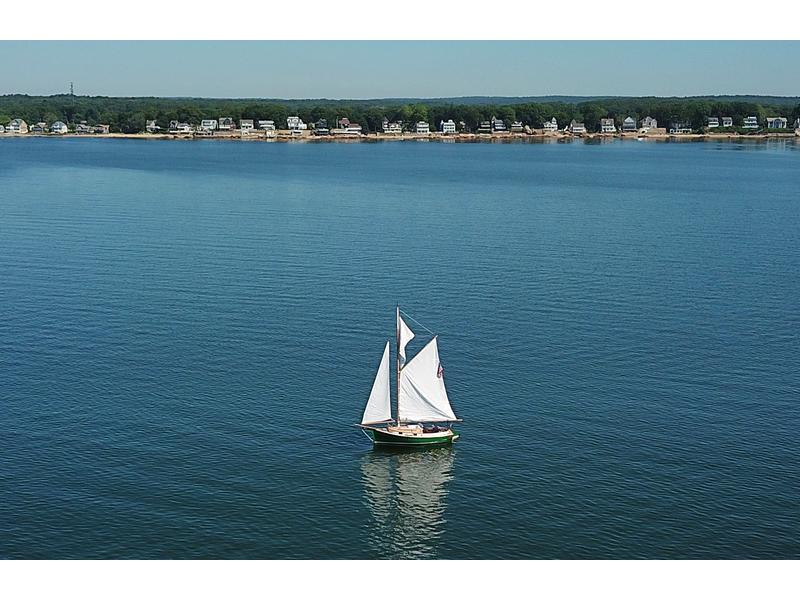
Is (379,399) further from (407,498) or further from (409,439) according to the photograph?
(407,498)

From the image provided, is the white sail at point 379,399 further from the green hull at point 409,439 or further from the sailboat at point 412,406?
the green hull at point 409,439

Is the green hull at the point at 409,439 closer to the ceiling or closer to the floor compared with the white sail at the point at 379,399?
closer to the floor

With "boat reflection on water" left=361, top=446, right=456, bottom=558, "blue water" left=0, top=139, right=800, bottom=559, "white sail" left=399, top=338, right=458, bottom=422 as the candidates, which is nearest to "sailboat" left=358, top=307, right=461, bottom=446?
"white sail" left=399, top=338, right=458, bottom=422

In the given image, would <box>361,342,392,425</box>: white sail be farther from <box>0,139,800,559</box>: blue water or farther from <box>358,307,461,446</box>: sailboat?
<box>0,139,800,559</box>: blue water

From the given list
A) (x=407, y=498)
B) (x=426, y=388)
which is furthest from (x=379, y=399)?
(x=407, y=498)

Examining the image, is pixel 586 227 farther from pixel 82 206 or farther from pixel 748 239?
pixel 82 206

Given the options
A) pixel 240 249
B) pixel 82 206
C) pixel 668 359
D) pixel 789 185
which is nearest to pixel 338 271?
pixel 240 249

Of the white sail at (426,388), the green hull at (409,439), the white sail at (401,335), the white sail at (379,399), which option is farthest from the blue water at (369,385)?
the white sail at (401,335)
